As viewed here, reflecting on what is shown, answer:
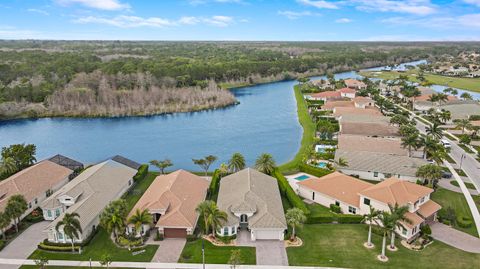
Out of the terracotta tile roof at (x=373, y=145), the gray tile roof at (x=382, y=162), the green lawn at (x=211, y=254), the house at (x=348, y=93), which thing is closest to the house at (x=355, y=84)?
the house at (x=348, y=93)

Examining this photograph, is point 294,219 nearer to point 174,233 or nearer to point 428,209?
point 174,233

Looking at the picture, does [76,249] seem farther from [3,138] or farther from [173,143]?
[3,138]

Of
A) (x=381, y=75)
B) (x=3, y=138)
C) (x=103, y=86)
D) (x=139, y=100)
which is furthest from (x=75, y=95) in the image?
(x=381, y=75)

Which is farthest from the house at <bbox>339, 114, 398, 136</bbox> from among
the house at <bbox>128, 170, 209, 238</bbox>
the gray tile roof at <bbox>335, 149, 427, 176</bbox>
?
the house at <bbox>128, 170, 209, 238</bbox>

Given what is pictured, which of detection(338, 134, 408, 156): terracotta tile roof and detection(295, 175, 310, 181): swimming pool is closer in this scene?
detection(295, 175, 310, 181): swimming pool

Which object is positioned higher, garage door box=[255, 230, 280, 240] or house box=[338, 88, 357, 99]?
house box=[338, 88, 357, 99]

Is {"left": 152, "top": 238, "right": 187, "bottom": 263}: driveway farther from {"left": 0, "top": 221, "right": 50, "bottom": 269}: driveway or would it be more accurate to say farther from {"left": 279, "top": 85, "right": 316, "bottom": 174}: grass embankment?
{"left": 279, "top": 85, "right": 316, "bottom": 174}: grass embankment

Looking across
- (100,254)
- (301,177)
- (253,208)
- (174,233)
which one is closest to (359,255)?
(253,208)
